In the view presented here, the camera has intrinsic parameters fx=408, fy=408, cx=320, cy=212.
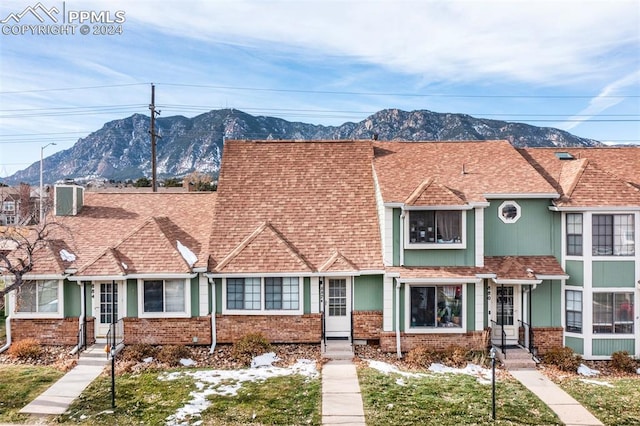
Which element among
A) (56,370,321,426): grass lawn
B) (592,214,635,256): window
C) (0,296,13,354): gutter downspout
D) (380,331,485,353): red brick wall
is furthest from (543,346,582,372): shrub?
(0,296,13,354): gutter downspout

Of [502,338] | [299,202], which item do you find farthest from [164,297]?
[502,338]

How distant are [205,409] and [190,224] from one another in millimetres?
8917

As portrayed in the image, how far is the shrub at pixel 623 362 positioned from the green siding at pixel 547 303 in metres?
1.92

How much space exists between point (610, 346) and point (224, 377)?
13.5 meters

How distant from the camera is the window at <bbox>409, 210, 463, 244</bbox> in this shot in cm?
1463

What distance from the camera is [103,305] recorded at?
49.9ft

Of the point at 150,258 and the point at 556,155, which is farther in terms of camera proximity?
the point at 556,155

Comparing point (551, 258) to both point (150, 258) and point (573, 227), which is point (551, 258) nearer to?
point (573, 227)

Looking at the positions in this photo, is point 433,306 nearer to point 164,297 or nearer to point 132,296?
point 164,297

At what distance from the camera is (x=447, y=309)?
14594 millimetres

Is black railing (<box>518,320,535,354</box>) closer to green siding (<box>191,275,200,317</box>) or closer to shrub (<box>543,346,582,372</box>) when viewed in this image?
shrub (<box>543,346,582,372</box>)

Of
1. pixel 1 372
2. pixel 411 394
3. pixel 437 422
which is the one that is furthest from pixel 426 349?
pixel 1 372

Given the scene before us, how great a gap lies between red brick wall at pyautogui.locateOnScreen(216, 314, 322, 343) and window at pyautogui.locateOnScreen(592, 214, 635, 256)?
34.4 ft

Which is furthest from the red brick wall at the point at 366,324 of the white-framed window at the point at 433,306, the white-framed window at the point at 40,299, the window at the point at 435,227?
the white-framed window at the point at 40,299
